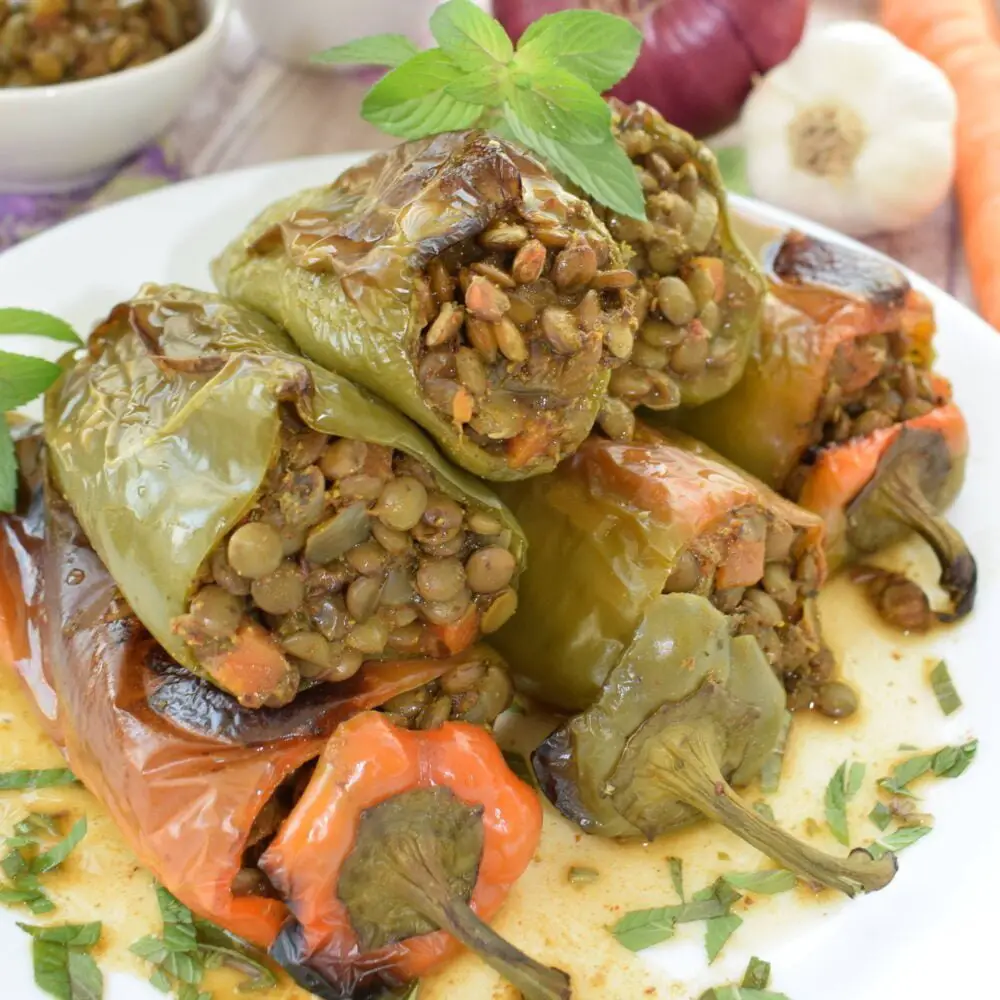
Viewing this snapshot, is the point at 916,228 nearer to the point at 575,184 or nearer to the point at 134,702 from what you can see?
the point at 575,184

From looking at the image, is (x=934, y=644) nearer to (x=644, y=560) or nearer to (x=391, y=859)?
(x=644, y=560)

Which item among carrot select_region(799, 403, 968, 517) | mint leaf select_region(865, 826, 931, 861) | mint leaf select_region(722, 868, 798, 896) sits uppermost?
carrot select_region(799, 403, 968, 517)

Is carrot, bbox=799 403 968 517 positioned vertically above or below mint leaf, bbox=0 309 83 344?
below

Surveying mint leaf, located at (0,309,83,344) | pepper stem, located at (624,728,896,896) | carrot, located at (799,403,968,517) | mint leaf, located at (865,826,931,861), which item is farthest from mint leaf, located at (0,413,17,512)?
mint leaf, located at (865,826,931,861)

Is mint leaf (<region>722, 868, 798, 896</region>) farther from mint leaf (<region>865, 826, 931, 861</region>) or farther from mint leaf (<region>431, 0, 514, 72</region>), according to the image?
mint leaf (<region>431, 0, 514, 72</region>)

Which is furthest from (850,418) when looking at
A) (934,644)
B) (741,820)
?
(741,820)

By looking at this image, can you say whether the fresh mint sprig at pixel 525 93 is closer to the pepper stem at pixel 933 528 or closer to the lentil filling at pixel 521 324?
the lentil filling at pixel 521 324

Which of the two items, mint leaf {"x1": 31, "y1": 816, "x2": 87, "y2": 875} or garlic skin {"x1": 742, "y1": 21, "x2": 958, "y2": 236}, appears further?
garlic skin {"x1": 742, "y1": 21, "x2": 958, "y2": 236}

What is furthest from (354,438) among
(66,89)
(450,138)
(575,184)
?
(66,89)
